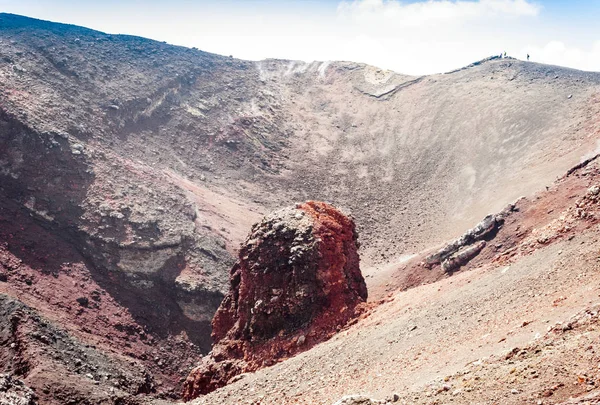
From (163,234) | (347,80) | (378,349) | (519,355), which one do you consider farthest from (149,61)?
(519,355)

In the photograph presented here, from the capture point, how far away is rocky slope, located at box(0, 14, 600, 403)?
29281 millimetres

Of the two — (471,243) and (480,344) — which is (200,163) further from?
(480,344)

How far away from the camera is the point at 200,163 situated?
164ft

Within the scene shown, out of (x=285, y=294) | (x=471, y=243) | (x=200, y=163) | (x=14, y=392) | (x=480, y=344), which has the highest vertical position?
(x=200, y=163)

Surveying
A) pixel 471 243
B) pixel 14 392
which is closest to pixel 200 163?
pixel 471 243

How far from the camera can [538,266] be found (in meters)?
14.7

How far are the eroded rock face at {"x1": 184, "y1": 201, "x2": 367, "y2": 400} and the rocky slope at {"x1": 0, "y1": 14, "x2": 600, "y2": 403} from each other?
429cm

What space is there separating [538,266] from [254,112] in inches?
1839

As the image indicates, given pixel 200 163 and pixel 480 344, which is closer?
pixel 480 344

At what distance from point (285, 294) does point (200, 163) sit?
107ft

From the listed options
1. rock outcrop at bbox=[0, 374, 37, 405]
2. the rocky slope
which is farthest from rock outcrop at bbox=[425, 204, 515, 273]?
rock outcrop at bbox=[0, 374, 37, 405]

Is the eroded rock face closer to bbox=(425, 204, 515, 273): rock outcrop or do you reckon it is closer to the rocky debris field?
the rocky debris field

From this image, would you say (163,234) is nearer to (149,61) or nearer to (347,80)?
(149,61)

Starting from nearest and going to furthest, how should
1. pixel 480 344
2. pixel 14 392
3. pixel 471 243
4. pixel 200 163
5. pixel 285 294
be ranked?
pixel 480 344 → pixel 14 392 → pixel 285 294 → pixel 471 243 → pixel 200 163
